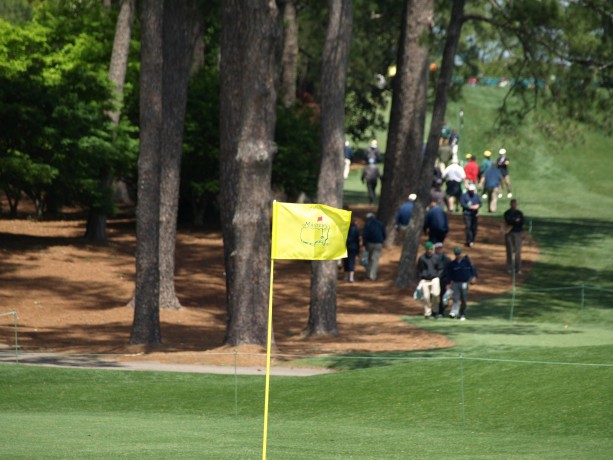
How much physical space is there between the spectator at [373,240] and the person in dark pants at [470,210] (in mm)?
3609

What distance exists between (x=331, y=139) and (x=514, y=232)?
903 cm

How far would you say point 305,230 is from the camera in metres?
12.5

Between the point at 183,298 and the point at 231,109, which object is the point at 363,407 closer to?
the point at 231,109

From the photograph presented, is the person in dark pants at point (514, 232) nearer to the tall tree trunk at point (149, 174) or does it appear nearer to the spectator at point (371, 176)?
the tall tree trunk at point (149, 174)

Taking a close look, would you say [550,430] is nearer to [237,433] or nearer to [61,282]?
[237,433]

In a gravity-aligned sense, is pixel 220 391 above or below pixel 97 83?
below

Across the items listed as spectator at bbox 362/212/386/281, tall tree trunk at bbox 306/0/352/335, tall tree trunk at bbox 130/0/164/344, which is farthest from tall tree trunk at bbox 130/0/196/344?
spectator at bbox 362/212/386/281

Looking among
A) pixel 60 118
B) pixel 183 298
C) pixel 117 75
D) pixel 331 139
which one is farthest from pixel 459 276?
pixel 117 75

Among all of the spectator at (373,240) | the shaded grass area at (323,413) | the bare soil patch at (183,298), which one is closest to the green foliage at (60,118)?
the bare soil patch at (183,298)

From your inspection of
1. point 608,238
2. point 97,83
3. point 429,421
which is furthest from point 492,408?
point 608,238

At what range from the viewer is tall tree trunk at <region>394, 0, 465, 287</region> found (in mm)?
32066

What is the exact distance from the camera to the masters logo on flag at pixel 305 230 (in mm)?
12328

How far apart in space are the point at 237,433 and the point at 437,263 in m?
12.6

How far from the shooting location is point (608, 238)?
41062 mm
